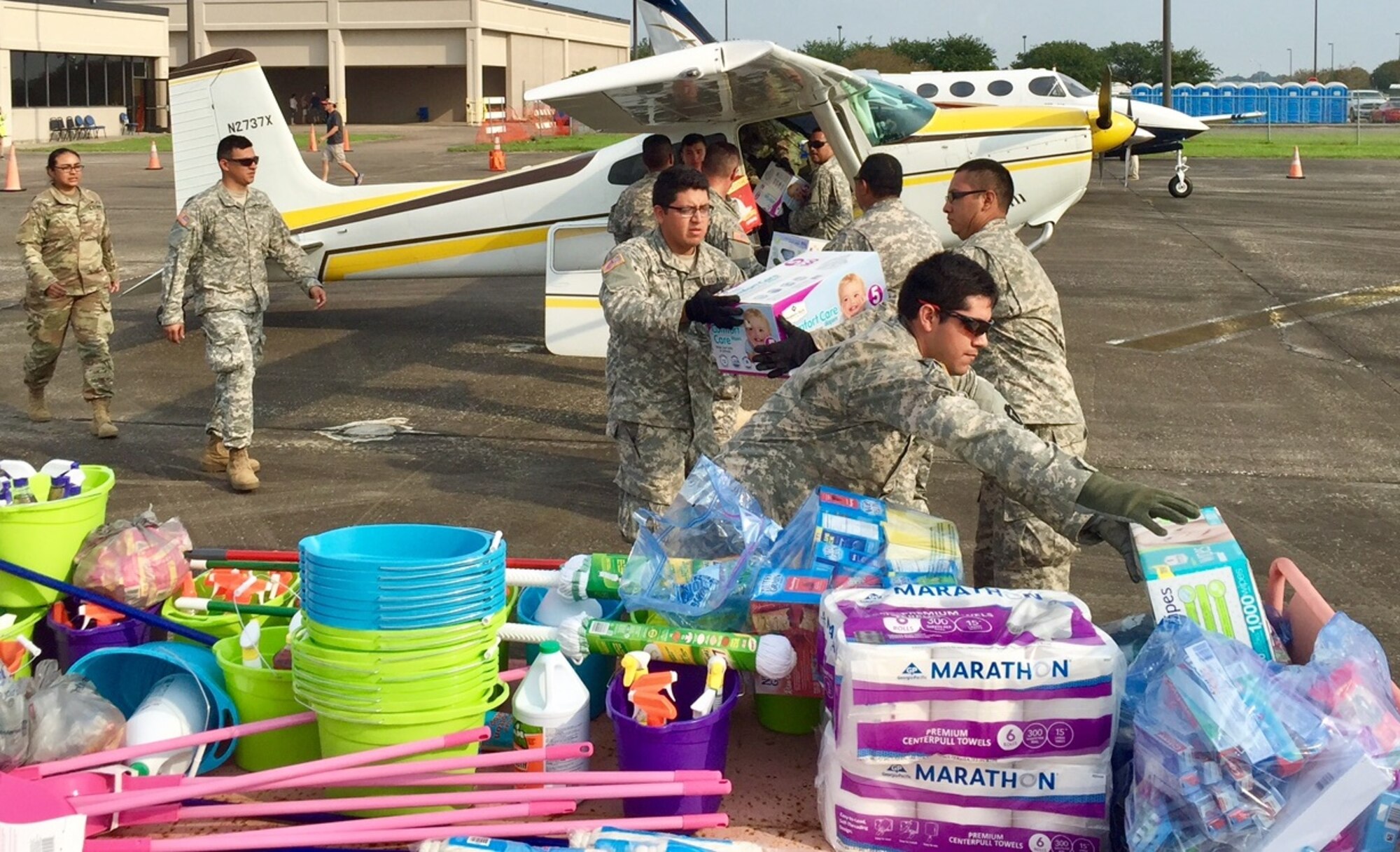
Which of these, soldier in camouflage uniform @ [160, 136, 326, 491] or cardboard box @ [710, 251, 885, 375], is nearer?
cardboard box @ [710, 251, 885, 375]

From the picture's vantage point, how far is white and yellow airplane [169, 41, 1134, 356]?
9305mm

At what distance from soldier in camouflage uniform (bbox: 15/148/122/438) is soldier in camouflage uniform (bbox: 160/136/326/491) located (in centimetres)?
133

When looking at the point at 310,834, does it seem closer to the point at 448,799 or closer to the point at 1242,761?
the point at 448,799

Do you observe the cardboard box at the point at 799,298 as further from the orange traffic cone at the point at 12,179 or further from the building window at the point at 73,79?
the building window at the point at 73,79

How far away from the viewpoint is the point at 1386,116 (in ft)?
201

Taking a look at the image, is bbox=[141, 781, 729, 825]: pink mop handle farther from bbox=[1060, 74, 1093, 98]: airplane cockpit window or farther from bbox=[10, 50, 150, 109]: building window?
bbox=[10, 50, 150, 109]: building window

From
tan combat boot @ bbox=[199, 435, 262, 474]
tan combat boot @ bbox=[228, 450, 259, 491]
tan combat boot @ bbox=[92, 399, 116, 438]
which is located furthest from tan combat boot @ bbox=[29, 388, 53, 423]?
tan combat boot @ bbox=[228, 450, 259, 491]

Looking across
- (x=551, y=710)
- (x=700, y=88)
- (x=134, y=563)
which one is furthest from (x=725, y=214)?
(x=551, y=710)

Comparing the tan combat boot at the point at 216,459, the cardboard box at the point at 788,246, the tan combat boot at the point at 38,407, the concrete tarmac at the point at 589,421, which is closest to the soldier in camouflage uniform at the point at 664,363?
the cardboard box at the point at 788,246

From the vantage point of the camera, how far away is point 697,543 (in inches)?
135

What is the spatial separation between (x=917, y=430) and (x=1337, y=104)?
66.0 metres

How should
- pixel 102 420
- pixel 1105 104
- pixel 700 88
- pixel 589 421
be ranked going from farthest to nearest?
pixel 1105 104
pixel 700 88
pixel 589 421
pixel 102 420

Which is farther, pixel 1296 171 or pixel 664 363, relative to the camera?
pixel 1296 171

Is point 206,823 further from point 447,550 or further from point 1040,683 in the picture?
point 1040,683
